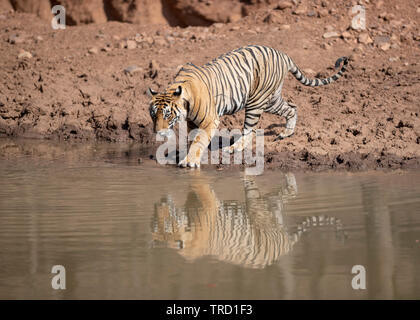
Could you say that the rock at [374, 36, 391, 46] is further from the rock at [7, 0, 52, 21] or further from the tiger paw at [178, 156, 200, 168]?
the rock at [7, 0, 52, 21]

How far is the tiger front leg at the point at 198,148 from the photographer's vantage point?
8.91 metres

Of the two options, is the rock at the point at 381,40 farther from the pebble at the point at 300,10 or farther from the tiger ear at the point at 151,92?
the tiger ear at the point at 151,92

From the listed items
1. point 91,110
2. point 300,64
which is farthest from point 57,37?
point 300,64

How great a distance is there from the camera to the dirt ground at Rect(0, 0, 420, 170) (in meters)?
9.57

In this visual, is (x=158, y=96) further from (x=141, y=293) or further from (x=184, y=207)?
(x=141, y=293)

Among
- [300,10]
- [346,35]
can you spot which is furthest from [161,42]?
[346,35]

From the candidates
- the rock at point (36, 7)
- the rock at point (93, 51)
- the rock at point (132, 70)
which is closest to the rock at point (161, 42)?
the rock at point (93, 51)

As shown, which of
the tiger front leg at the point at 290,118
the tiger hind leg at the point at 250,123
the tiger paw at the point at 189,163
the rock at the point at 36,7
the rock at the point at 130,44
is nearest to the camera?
the tiger paw at the point at 189,163

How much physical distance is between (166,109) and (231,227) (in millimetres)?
2826

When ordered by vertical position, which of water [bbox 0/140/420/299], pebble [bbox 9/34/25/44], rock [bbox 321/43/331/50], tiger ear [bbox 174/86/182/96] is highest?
pebble [bbox 9/34/25/44]

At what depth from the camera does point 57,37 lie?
1497cm

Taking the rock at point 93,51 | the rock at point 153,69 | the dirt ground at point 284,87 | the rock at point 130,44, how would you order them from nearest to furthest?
the dirt ground at point 284,87 < the rock at point 153,69 < the rock at point 93,51 < the rock at point 130,44

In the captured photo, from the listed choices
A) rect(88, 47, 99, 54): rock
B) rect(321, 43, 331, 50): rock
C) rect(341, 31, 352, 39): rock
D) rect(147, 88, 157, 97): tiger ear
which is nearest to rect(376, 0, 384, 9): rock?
rect(341, 31, 352, 39): rock

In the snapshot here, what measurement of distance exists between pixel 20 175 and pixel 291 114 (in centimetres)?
374
